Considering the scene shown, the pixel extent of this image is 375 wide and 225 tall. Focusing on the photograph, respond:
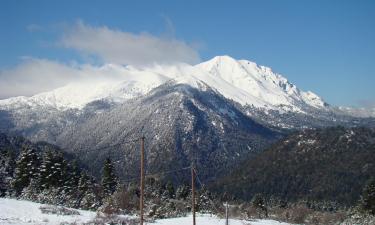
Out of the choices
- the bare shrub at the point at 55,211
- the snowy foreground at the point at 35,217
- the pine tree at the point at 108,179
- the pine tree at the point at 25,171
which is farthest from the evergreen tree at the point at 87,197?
the snowy foreground at the point at 35,217

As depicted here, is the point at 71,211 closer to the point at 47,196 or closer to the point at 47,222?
the point at 47,222

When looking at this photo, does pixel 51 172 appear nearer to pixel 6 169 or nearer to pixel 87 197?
pixel 87 197

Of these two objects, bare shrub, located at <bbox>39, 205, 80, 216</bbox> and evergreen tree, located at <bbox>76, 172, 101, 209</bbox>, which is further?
evergreen tree, located at <bbox>76, 172, 101, 209</bbox>

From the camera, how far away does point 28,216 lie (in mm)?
34375

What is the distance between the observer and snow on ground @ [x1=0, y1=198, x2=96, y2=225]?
31688 mm

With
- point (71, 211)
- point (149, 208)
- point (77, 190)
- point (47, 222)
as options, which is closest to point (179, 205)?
point (77, 190)

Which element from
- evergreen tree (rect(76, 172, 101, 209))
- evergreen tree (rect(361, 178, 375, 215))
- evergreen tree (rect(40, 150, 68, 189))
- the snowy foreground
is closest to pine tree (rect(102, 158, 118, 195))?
evergreen tree (rect(76, 172, 101, 209))

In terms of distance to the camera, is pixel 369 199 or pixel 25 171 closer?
pixel 25 171

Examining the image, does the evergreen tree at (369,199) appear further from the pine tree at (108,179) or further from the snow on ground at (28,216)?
the snow on ground at (28,216)

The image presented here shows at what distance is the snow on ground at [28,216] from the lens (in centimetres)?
3169

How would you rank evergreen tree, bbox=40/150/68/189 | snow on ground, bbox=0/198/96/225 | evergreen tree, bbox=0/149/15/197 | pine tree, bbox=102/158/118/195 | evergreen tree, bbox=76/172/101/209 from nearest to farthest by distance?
1. snow on ground, bbox=0/198/96/225
2. evergreen tree, bbox=76/172/101/209
3. evergreen tree, bbox=40/150/68/189
4. pine tree, bbox=102/158/118/195
5. evergreen tree, bbox=0/149/15/197

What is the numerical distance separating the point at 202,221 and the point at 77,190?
30317 mm

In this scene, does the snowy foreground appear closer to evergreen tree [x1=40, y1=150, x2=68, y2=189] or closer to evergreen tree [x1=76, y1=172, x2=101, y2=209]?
evergreen tree [x1=76, y1=172, x2=101, y2=209]

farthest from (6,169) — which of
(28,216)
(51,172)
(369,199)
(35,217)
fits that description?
(369,199)
